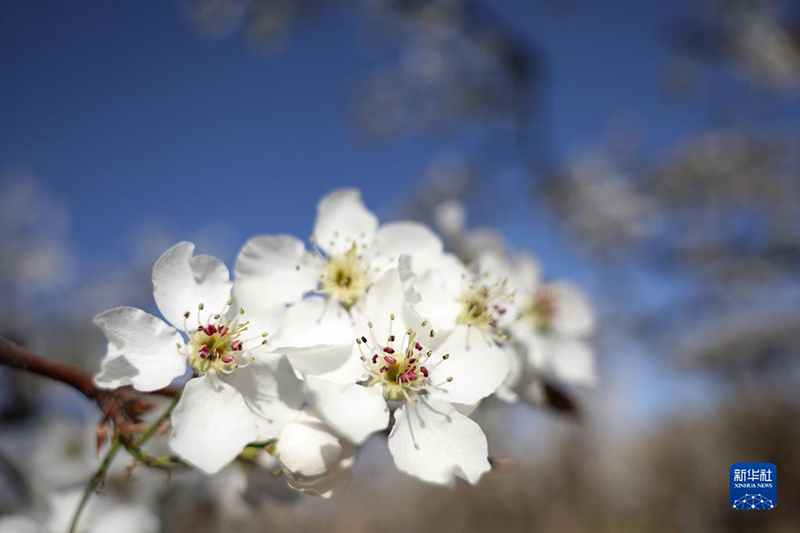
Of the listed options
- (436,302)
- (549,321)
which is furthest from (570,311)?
(436,302)

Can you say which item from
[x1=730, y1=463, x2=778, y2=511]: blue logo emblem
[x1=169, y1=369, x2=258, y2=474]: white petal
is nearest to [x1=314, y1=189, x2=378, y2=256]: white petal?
[x1=169, y1=369, x2=258, y2=474]: white petal

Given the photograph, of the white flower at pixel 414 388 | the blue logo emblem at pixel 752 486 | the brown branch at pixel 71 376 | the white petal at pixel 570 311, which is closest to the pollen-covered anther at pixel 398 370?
the white flower at pixel 414 388

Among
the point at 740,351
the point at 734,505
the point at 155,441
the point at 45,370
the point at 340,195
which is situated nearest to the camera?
the point at 45,370

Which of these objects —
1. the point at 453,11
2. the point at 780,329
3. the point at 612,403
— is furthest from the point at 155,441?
the point at 612,403

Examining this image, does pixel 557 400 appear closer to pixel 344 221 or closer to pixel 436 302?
pixel 436 302

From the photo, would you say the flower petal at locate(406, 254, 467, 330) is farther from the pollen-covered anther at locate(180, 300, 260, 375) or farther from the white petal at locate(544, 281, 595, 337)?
the white petal at locate(544, 281, 595, 337)

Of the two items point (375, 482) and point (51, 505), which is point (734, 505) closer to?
point (51, 505)
